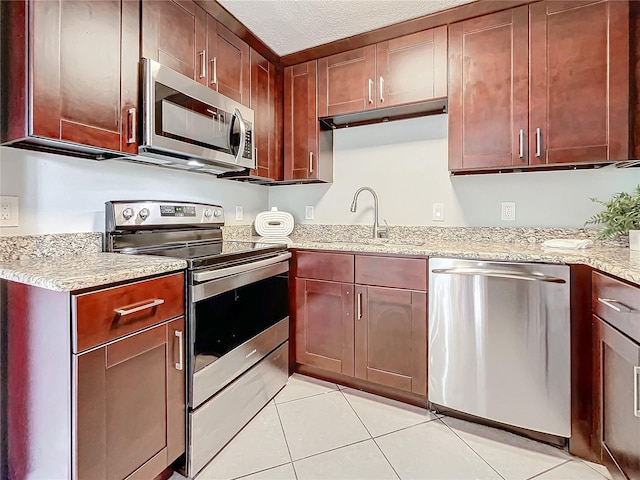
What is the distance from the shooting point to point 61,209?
4.86 ft

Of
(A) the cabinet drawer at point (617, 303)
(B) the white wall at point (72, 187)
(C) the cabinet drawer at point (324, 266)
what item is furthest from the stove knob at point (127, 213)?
(A) the cabinet drawer at point (617, 303)

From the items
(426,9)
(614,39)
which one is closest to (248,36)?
(426,9)

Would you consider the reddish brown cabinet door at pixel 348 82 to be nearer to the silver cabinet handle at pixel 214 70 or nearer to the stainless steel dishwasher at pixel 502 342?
the silver cabinet handle at pixel 214 70

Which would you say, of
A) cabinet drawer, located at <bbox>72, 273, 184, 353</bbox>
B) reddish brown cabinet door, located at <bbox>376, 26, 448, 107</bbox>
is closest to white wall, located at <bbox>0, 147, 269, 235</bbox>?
cabinet drawer, located at <bbox>72, 273, 184, 353</bbox>

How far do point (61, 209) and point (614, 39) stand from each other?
2.73m

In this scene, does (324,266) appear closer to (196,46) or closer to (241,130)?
(241,130)

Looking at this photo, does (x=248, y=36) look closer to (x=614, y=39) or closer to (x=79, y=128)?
(x=79, y=128)

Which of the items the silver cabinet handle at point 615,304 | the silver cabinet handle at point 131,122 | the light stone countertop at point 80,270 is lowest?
the silver cabinet handle at point 615,304

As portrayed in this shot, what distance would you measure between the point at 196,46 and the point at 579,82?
2001 mm

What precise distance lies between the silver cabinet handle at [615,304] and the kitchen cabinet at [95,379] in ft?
5.13

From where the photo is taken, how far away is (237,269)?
1578mm

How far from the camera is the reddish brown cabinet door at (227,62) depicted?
6.19ft

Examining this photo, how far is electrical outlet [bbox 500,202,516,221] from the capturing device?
2.08m

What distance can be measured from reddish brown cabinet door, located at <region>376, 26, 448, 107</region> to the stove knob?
1.60 metres
